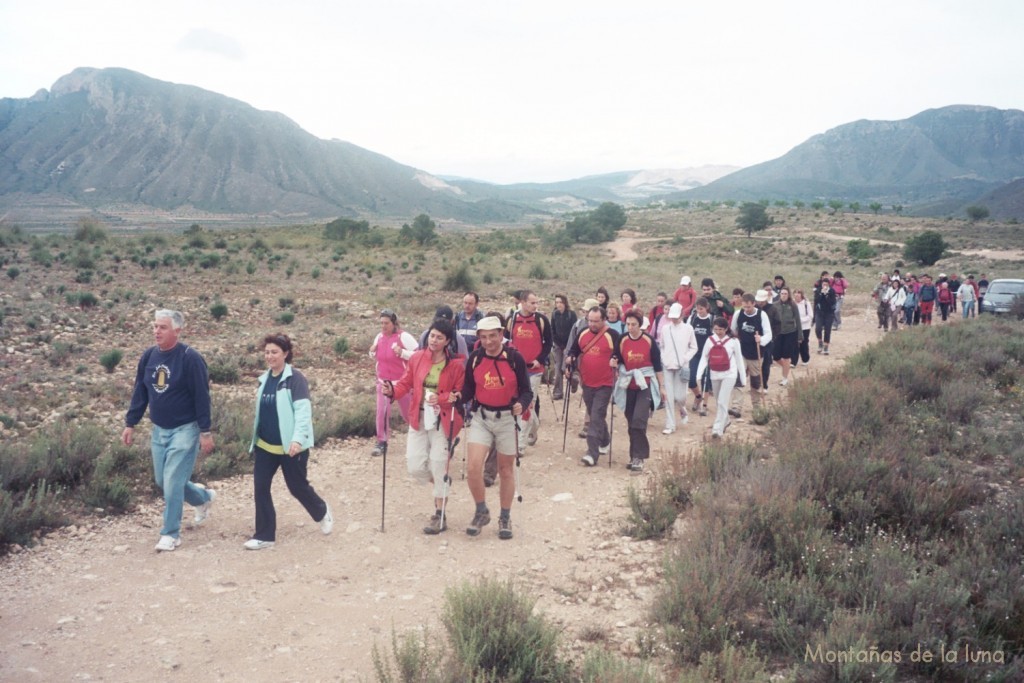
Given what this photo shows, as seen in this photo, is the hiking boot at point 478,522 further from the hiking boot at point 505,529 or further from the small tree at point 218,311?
the small tree at point 218,311

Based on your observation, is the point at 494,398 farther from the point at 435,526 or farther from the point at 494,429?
the point at 435,526

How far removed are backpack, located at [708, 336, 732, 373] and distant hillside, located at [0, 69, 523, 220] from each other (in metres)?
130

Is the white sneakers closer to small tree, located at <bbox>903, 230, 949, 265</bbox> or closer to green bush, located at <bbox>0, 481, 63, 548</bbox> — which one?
green bush, located at <bbox>0, 481, 63, 548</bbox>

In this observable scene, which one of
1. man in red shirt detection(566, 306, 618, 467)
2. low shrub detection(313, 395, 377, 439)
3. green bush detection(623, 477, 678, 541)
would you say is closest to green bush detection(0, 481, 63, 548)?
low shrub detection(313, 395, 377, 439)

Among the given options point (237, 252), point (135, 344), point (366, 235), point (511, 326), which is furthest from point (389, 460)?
point (366, 235)

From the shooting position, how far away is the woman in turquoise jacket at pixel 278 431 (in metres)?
5.91

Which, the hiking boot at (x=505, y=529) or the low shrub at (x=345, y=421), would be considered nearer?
the hiking boot at (x=505, y=529)

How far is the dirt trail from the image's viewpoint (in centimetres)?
442

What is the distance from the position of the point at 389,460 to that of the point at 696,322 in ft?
18.1

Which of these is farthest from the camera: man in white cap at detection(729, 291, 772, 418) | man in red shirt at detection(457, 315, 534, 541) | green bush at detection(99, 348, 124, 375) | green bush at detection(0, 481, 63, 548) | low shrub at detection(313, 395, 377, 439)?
green bush at detection(99, 348, 124, 375)

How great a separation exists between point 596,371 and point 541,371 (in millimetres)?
1104

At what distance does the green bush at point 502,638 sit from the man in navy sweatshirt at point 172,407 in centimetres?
291

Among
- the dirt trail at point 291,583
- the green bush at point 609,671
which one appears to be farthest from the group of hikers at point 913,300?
the green bush at point 609,671

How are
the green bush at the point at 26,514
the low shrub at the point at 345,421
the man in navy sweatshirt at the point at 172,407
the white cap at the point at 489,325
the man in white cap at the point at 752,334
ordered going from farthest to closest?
the man in white cap at the point at 752,334, the low shrub at the point at 345,421, the white cap at the point at 489,325, the man in navy sweatshirt at the point at 172,407, the green bush at the point at 26,514
